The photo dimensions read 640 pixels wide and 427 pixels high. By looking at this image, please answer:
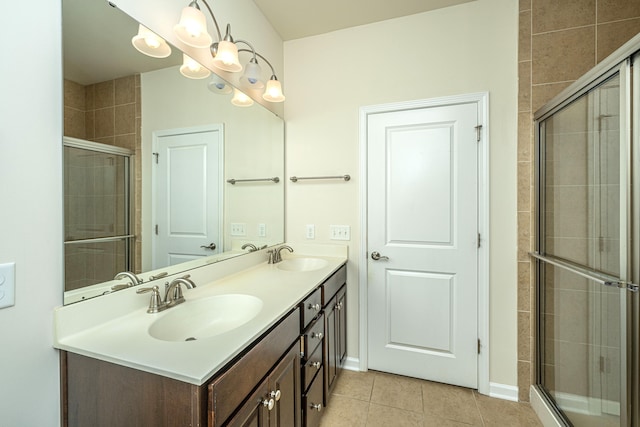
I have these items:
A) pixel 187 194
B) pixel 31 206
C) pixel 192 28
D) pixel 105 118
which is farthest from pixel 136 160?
pixel 192 28

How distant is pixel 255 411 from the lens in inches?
34.2

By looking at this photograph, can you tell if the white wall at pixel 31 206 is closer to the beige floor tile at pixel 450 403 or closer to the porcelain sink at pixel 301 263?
the porcelain sink at pixel 301 263

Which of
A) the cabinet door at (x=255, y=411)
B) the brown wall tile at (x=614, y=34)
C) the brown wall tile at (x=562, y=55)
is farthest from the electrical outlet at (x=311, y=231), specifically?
the brown wall tile at (x=614, y=34)

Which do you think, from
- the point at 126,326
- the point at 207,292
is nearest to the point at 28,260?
the point at 126,326

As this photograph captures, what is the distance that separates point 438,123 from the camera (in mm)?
1883

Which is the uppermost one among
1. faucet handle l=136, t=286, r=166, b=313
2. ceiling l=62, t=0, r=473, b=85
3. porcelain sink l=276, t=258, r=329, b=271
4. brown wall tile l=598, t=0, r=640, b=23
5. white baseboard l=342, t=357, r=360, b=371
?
brown wall tile l=598, t=0, r=640, b=23

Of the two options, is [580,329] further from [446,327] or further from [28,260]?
[28,260]

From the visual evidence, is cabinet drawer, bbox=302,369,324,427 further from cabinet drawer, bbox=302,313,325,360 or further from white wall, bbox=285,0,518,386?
white wall, bbox=285,0,518,386

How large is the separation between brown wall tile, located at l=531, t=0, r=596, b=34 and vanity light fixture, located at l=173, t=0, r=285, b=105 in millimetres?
1720

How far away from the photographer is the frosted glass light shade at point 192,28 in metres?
1.17

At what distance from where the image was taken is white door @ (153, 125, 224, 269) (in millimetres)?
1203

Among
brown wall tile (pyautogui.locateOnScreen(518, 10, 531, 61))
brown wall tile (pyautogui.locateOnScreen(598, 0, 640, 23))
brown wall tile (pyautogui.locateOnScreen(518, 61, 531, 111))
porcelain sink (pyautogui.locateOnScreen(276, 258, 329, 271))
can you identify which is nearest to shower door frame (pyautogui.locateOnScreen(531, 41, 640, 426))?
brown wall tile (pyautogui.locateOnScreen(518, 61, 531, 111))

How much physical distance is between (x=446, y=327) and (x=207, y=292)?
1.62 m

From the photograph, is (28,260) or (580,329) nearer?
(28,260)
